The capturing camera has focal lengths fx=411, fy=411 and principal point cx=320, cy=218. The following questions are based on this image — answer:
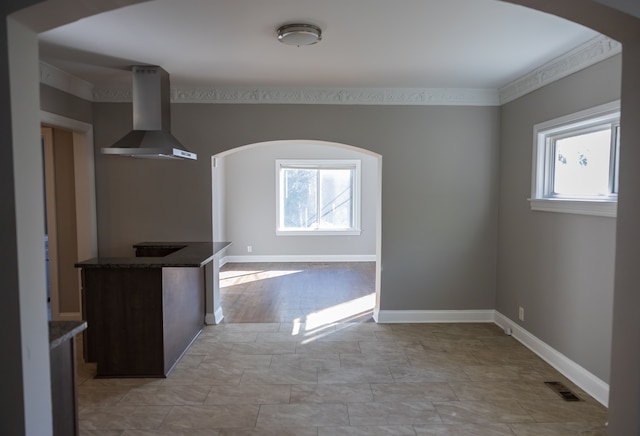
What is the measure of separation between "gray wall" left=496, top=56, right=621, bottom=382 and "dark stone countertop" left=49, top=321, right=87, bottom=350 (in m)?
3.29

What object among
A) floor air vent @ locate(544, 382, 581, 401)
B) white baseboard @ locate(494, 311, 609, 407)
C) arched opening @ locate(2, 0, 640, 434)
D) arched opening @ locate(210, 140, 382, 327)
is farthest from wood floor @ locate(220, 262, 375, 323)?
arched opening @ locate(2, 0, 640, 434)

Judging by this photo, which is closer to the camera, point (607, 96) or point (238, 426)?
point (238, 426)

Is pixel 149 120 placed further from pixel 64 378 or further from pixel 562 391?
pixel 562 391

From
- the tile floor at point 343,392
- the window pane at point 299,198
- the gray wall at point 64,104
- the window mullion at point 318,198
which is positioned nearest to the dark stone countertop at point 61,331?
the tile floor at point 343,392

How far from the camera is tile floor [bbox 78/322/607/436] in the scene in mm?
2678

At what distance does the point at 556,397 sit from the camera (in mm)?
3045

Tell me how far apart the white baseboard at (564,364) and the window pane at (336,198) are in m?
4.90

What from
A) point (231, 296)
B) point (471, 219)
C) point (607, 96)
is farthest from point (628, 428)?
point (231, 296)

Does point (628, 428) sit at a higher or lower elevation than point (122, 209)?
lower

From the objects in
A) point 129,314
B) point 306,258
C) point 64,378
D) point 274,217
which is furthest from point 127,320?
point 306,258

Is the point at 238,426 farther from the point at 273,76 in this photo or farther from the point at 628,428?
the point at 273,76

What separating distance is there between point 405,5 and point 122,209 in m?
3.66

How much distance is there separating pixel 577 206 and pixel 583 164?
396mm

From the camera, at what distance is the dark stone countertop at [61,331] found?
167 cm
